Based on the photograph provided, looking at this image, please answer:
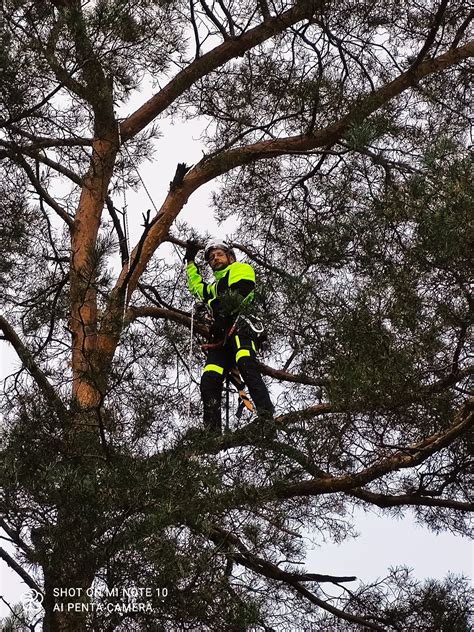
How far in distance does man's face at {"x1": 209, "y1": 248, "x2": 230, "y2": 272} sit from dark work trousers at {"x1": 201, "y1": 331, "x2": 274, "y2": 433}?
0.50 meters

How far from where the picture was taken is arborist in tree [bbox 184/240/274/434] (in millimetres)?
4641

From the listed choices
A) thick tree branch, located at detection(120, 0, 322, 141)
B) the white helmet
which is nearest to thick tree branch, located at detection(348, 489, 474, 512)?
the white helmet

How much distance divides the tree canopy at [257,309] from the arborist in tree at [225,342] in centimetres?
16

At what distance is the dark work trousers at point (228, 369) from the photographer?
462 cm

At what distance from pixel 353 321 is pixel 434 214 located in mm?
554

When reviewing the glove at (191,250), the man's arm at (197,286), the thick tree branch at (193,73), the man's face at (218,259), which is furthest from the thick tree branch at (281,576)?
the thick tree branch at (193,73)

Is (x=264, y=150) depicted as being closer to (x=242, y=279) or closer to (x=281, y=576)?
(x=242, y=279)

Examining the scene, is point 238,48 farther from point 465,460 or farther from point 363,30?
point 465,460

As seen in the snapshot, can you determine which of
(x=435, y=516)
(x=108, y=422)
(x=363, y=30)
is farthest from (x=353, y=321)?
(x=363, y=30)

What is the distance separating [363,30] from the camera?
5.54 meters

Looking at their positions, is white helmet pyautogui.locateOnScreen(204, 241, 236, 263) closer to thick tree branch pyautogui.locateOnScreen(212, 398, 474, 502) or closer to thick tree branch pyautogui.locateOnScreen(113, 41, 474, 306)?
thick tree branch pyautogui.locateOnScreen(113, 41, 474, 306)

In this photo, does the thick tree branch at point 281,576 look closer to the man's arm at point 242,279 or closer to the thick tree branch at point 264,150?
the man's arm at point 242,279

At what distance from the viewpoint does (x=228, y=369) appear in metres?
5.03

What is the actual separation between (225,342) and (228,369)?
0.23 m
